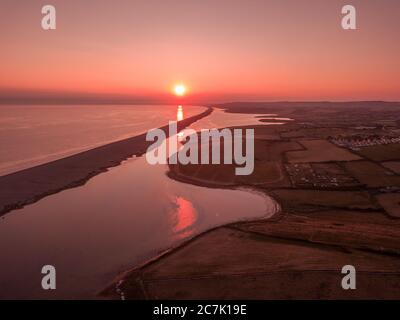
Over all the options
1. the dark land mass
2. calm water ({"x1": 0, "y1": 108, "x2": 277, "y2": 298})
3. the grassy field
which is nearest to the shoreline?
calm water ({"x1": 0, "y1": 108, "x2": 277, "y2": 298})

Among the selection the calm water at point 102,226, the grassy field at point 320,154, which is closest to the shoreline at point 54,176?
the calm water at point 102,226

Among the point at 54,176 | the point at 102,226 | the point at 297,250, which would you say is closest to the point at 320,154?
the point at 297,250

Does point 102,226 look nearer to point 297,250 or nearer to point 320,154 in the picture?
point 297,250

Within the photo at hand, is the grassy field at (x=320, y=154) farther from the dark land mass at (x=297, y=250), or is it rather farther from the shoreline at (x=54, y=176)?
the shoreline at (x=54, y=176)

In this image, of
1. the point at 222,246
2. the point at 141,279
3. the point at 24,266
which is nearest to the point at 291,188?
the point at 222,246

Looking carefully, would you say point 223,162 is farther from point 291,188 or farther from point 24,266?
point 24,266

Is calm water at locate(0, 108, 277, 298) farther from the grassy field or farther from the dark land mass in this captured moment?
the grassy field
